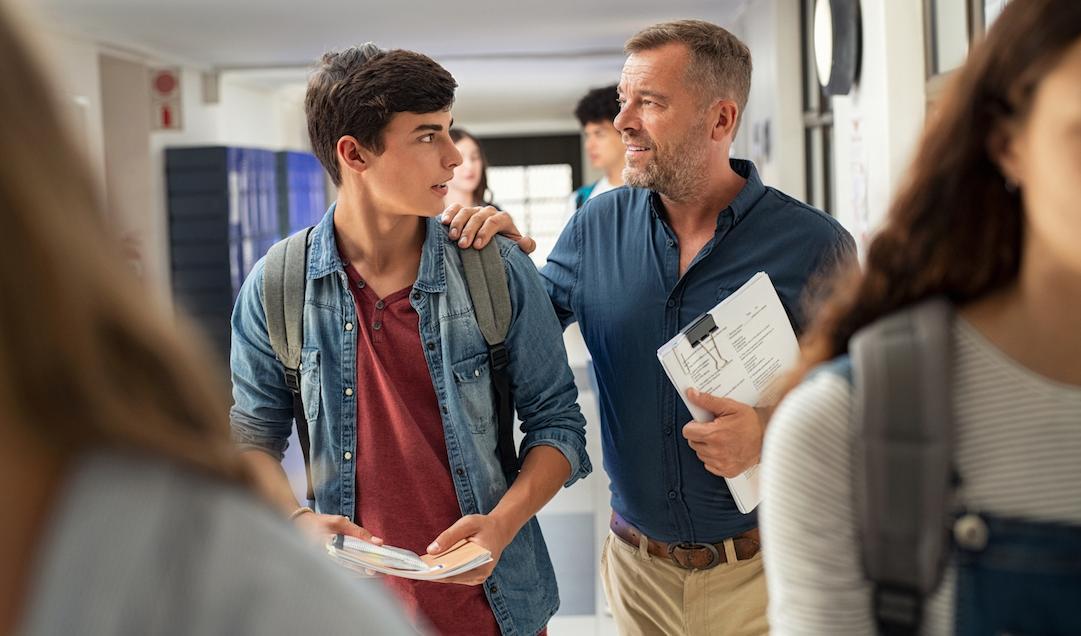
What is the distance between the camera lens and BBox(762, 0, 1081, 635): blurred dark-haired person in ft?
2.97

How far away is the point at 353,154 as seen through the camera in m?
2.20

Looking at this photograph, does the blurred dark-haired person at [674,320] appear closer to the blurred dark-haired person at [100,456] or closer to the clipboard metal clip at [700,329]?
the clipboard metal clip at [700,329]

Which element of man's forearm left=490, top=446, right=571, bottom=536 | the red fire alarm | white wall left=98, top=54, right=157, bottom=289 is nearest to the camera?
man's forearm left=490, top=446, right=571, bottom=536

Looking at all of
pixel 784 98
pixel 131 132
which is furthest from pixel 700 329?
pixel 131 132

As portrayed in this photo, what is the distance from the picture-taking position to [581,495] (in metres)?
5.76

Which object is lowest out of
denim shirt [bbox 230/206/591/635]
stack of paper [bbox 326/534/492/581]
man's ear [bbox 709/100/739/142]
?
stack of paper [bbox 326/534/492/581]

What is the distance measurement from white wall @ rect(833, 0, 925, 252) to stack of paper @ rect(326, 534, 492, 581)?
2991 mm

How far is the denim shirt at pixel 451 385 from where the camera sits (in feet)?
6.68

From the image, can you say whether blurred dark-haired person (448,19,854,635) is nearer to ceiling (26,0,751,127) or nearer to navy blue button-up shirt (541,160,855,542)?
navy blue button-up shirt (541,160,855,542)

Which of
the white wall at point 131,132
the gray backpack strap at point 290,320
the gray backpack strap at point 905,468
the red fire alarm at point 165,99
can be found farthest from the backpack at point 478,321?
the red fire alarm at point 165,99

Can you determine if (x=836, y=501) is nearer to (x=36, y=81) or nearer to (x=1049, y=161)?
(x=1049, y=161)

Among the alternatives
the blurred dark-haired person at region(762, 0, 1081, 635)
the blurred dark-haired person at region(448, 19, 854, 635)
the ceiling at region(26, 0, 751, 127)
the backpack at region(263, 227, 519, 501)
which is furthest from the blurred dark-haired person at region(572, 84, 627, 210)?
the blurred dark-haired person at region(762, 0, 1081, 635)

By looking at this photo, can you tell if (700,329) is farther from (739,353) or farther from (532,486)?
(532,486)

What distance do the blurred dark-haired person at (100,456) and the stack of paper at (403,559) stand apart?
126cm
